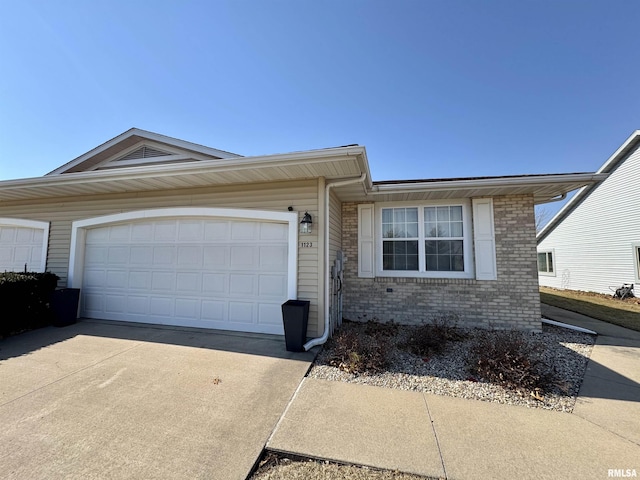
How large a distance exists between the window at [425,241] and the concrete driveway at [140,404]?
3313 millimetres

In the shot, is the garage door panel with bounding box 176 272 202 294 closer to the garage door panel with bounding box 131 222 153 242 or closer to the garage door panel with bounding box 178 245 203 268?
the garage door panel with bounding box 178 245 203 268

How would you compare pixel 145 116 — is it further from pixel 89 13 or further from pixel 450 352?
pixel 450 352

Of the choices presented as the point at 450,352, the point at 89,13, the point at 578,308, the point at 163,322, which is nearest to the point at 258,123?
the point at 89,13

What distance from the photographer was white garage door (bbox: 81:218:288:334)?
5293 millimetres

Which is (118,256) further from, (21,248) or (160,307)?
(21,248)

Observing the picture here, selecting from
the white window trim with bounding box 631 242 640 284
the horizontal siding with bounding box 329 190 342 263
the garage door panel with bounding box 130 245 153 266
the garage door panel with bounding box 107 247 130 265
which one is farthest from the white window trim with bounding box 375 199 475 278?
the white window trim with bounding box 631 242 640 284

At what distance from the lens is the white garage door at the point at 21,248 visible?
22.8ft

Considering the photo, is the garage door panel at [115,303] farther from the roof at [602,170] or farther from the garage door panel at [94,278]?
the roof at [602,170]

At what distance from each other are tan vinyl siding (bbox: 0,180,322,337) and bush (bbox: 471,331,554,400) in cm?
255

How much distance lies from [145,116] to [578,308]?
48.1 feet

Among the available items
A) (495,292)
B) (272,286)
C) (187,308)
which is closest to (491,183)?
(495,292)

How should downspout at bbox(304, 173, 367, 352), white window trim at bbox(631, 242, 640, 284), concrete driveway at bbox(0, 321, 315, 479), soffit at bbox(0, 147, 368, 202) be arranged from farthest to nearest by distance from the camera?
white window trim at bbox(631, 242, 640, 284) < downspout at bbox(304, 173, 367, 352) < soffit at bbox(0, 147, 368, 202) < concrete driveway at bbox(0, 321, 315, 479)

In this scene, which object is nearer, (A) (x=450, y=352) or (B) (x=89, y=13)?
(A) (x=450, y=352)

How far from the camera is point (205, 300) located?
18.4ft
